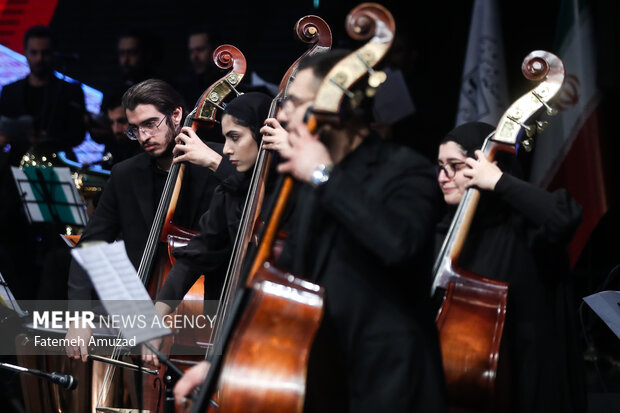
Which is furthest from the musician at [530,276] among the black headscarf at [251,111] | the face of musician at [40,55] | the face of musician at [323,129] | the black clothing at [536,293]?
the face of musician at [40,55]

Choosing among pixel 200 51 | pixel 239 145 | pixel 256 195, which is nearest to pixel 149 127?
pixel 239 145

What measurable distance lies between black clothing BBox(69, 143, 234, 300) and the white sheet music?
4.97ft

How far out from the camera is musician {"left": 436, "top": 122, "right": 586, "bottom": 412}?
306cm

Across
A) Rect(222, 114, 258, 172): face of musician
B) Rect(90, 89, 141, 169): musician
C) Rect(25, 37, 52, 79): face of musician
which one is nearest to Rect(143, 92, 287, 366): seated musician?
Rect(222, 114, 258, 172): face of musician

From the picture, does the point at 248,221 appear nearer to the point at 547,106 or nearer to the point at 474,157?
the point at 474,157

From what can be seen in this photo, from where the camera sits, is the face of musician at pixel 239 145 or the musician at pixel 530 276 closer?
the musician at pixel 530 276

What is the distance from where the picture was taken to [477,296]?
295cm

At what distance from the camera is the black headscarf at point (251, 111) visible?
3.47 m

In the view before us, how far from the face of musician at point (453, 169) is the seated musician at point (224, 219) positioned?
2.49 ft

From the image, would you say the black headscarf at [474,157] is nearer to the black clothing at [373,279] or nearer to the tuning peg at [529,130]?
the tuning peg at [529,130]

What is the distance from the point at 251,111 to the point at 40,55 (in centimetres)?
364

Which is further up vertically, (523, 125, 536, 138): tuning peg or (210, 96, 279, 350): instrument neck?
(523, 125, 536, 138): tuning peg

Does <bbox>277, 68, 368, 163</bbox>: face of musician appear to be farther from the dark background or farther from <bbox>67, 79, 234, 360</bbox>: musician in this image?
the dark background

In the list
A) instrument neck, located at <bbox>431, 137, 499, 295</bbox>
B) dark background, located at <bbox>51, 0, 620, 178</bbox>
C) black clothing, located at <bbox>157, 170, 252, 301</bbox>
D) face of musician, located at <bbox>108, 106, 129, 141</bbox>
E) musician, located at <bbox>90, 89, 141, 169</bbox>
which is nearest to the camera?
instrument neck, located at <bbox>431, 137, 499, 295</bbox>
